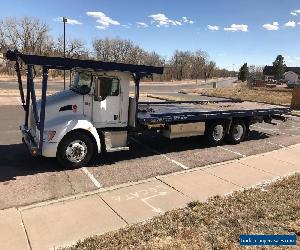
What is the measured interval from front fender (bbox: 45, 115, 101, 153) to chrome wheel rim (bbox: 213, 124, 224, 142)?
5.04 m

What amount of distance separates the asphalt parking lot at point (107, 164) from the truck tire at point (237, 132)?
0.32 meters

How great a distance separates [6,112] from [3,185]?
11.6 m

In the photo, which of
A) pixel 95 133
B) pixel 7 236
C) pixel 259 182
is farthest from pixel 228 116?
pixel 7 236

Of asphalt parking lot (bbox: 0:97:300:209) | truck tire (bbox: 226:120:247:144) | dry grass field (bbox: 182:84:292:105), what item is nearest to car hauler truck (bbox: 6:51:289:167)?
asphalt parking lot (bbox: 0:97:300:209)

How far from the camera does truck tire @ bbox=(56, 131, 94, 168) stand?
28.6 feet

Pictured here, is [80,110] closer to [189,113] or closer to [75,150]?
[75,150]

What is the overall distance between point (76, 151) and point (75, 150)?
0.14 ft

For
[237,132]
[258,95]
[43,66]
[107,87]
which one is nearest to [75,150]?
[107,87]

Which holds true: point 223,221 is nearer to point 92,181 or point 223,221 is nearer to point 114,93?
point 92,181

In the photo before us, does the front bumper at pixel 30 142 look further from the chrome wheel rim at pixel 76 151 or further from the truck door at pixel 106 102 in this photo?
the truck door at pixel 106 102

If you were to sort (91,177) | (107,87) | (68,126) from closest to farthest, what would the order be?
(91,177) → (68,126) → (107,87)

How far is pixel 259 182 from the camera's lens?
857 centimetres

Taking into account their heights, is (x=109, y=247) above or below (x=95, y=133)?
below

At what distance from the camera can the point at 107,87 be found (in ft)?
31.3
